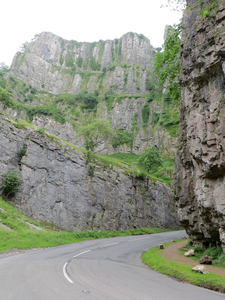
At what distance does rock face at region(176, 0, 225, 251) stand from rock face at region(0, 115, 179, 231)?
16655 mm

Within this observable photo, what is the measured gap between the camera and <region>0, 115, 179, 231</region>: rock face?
2786 centimetres

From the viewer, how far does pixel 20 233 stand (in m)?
18.8

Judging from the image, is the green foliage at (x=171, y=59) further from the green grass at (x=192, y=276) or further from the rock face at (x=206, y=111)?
the green grass at (x=192, y=276)

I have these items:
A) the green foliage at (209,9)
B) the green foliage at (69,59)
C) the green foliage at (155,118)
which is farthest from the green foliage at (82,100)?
the green foliage at (209,9)

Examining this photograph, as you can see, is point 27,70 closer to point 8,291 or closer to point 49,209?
point 49,209

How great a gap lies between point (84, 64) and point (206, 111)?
345 feet

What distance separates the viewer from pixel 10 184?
2586 cm

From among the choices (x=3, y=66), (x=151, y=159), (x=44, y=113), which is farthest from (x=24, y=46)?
(x=151, y=159)

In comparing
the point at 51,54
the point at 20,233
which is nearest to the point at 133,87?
the point at 51,54

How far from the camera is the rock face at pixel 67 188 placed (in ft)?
91.4

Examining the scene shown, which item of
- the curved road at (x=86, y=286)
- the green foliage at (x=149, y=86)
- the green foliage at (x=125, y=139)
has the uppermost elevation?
the green foliage at (x=149, y=86)

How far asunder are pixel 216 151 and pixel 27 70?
97781 millimetres

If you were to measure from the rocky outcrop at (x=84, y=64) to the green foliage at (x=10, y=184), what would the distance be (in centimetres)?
7342

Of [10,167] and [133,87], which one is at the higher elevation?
[133,87]
